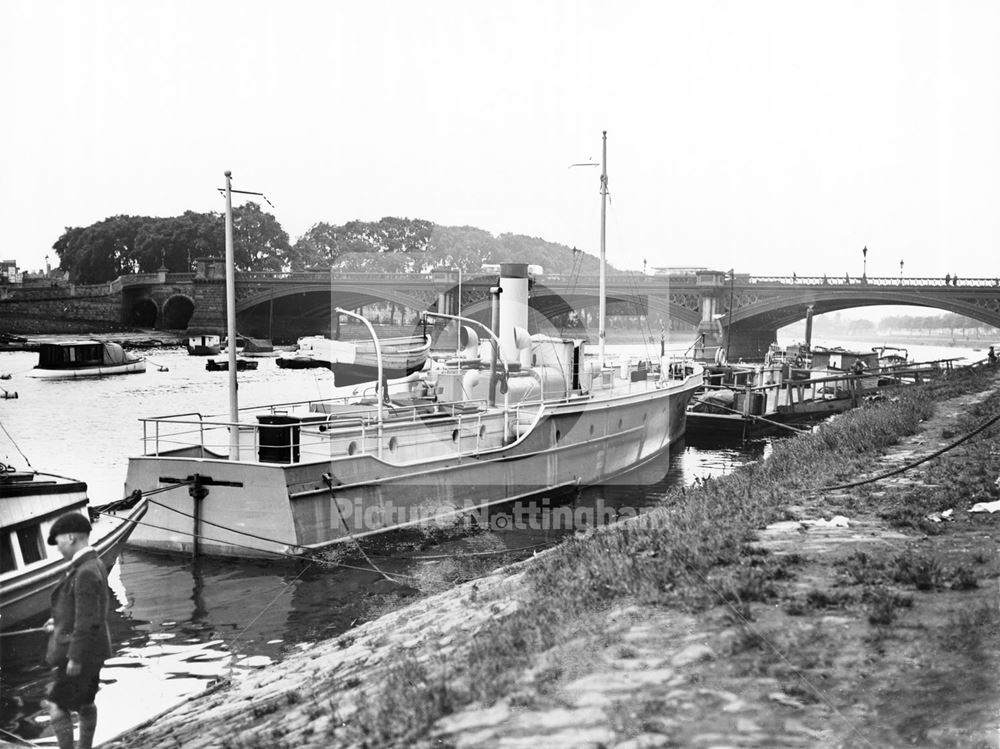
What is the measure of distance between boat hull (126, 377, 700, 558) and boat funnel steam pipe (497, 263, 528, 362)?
326 centimetres

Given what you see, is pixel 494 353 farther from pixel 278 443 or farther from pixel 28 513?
pixel 28 513

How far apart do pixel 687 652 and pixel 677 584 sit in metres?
1.43

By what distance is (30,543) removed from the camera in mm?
11594

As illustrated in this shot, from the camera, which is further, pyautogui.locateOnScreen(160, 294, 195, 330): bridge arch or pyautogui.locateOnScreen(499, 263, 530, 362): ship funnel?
pyautogui.locateOnScreen(160, 294, 195, 330): bridge arch

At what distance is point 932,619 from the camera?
659 centimetres

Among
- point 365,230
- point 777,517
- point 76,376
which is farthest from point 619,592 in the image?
point 365,230

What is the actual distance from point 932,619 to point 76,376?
6782cm

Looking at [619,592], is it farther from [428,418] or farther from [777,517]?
[428,418]

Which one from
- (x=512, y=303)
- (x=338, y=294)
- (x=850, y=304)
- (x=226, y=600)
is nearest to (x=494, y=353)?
(x=512, y=303)

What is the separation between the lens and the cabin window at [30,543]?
37.5 ft

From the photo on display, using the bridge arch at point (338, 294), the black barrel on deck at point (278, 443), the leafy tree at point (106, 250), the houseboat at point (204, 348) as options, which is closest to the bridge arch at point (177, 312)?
the houseboat at point (204, 348)

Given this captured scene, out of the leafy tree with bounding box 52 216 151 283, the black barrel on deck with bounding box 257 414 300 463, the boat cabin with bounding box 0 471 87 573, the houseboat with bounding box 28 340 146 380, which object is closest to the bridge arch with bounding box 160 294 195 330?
the leafy tree with bounding box 52 216 151 283

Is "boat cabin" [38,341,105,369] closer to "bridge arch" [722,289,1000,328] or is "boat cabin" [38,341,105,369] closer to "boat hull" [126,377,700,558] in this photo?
"bridge arch" [722,289,1000,328]

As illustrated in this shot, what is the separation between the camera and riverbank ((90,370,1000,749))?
17.7 ft
